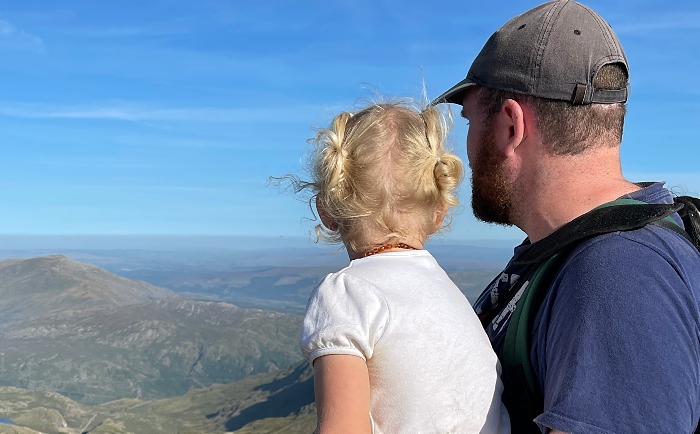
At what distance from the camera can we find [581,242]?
189 inches

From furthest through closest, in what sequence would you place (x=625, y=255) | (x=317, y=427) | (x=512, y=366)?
1. (x=512, y=366)
2. (x=317, y=427)
3. (x=625, y=255)

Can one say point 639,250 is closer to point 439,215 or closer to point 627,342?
point 627,342

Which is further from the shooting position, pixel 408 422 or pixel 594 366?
pixel 408 422

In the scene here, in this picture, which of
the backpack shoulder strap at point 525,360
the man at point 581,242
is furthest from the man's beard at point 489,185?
the backpack shoulder strap at point 525,360

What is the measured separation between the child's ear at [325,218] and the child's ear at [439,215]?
884 mm

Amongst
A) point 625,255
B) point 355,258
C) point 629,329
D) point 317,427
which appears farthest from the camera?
point 355,258

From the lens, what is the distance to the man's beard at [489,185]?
587 centimetres

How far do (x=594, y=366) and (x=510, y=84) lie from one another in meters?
2.47

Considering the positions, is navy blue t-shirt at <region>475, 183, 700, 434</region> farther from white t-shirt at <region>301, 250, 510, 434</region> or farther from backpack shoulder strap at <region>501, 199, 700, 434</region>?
white t-shirt at <region>301, 250, 510, 434</region>

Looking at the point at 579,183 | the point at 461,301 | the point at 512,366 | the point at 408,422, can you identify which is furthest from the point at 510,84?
the point at 408,422

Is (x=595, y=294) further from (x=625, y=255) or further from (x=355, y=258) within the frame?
(x=355, y=258)

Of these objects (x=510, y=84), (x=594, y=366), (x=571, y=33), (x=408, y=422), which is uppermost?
(x=571, y=33)

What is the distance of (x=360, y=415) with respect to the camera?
15.2 feet

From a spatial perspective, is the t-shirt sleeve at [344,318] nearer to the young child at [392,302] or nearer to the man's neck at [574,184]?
the young child at [392,302]
